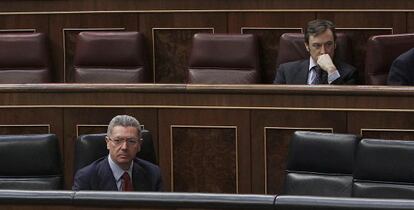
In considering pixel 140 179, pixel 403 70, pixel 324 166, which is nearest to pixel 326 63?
pixel 403 70

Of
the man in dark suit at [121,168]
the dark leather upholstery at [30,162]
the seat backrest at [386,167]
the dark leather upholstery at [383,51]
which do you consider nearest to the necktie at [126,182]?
the man in dark suit at [121,168]

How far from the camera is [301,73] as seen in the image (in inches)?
81.0

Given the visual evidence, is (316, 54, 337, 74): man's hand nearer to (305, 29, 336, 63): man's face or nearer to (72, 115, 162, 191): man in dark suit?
(305, 29, 336, 63): man's face

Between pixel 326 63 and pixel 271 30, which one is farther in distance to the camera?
pixel 271 30

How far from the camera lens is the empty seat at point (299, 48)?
6.99ft

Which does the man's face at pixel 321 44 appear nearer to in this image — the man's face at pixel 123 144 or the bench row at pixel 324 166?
the bench row at pixel 324 166

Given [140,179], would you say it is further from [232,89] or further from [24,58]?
[24,58]

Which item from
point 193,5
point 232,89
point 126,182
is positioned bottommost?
point 126,182

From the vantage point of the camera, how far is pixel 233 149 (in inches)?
72.9

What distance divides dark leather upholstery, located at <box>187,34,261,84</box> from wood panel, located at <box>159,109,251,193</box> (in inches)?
12.6

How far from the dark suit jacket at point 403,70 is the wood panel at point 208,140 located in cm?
31

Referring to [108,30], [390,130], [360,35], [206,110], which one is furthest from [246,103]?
[108,30]

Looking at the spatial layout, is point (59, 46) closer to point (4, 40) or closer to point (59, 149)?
point (4, 40)

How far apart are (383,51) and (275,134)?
13.9 inches
